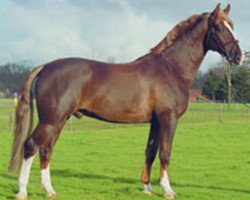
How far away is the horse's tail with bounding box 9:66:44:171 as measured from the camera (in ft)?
23.3

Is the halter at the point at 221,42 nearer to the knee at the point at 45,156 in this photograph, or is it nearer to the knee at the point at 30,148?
the knee at the point at 45,156

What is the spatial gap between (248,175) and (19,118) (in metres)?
5.98

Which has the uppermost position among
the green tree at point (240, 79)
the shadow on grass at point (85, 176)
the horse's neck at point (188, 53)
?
the green tree at point (240, 79)

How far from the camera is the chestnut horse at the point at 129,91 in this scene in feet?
22.9

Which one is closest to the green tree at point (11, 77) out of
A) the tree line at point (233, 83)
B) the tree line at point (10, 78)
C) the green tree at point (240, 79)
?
the tree line at point (10, 78)

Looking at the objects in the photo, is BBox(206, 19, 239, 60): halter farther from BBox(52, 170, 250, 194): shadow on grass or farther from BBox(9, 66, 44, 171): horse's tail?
BBox(9, 66, 44, 171): horse's tail

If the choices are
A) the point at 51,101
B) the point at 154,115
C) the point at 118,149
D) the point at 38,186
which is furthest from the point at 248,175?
the point at 118,149

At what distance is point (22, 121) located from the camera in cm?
716

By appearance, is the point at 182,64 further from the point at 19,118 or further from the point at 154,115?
the point at 19,118

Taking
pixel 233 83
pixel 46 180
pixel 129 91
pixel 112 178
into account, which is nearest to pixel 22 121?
pixel 46 180

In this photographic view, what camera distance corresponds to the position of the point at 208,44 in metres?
7.86

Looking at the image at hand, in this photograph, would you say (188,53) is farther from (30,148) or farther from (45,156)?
(30,148)

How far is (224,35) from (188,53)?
0.68m

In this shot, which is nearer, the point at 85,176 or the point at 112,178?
the point at 112,178
